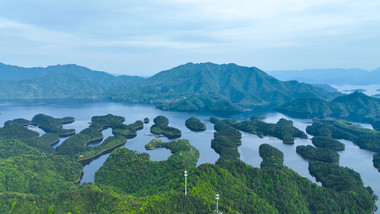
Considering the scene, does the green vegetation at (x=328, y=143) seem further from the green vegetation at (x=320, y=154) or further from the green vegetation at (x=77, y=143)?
the green vegetation at (x=77, y=143)

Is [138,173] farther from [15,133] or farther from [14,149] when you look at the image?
[15,133]

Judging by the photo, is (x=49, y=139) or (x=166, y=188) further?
(x=49, y=139)

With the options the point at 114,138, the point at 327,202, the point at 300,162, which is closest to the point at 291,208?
the point at 327,202

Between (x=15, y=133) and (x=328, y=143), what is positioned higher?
(x=15, y=133)

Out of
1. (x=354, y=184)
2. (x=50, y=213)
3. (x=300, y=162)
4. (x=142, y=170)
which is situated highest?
(x=50, y=213)

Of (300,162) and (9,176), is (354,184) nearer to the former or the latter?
(300,162)

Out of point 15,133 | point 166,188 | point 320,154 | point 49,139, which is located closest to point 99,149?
point 49,139

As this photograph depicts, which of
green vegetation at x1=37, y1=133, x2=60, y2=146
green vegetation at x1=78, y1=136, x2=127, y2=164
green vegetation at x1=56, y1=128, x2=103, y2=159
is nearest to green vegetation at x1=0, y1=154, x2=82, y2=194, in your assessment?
green vegetation at x1=78, y1=136, x2=127, y2=164
